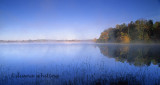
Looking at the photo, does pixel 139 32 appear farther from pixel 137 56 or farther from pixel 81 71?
pixel 81 71

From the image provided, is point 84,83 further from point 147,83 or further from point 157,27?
point 157,27

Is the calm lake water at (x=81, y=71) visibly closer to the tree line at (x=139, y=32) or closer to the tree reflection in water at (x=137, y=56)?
the tree reflection in water at (x=137, y=56)

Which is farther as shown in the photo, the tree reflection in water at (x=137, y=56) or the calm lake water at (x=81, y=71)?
the tree reflection in water at (x=137, y=56)

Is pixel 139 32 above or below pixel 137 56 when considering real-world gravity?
above

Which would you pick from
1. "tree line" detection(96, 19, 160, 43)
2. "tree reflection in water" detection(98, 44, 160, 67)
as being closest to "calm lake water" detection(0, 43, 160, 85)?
"tree reflection in water" detection(98, 44, 160, 67)

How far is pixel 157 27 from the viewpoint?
4256 centimetres

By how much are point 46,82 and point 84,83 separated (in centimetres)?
225

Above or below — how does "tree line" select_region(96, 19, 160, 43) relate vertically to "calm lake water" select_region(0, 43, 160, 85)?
above

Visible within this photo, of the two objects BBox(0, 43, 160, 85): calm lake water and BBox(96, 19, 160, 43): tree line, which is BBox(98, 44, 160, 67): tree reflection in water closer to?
BBox(0, 43, 160, 85): calm lake water

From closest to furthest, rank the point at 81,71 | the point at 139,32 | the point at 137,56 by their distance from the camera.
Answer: the point at 81,71
the point at 137,56
the point at 139,32

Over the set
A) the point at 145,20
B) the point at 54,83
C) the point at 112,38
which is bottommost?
the point at 54,83

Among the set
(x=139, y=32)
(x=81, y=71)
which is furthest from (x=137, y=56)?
(x=139, y=32)

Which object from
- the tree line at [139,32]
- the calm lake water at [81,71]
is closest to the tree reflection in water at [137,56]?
the calm lake water at [81,71]

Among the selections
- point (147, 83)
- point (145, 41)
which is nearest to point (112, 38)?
point (145, 41)
